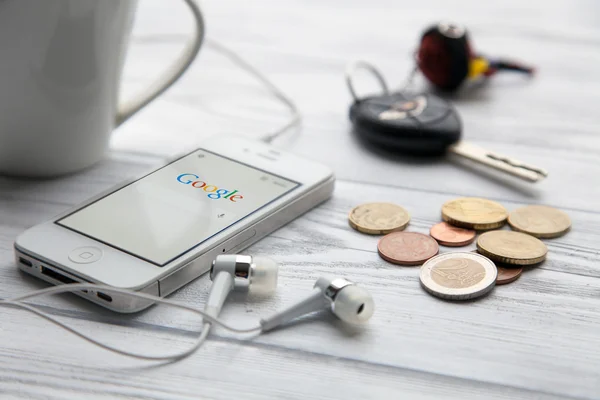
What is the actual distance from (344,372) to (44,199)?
300 mm

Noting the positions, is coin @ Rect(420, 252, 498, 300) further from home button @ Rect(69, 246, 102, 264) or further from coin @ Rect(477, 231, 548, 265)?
home button @ Rect(69, 246, 102, 264)

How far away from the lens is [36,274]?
0.50 metres

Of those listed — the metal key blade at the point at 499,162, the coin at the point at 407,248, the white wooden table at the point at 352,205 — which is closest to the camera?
the white wooden table at the point at 352,205

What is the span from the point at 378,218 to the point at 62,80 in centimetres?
27

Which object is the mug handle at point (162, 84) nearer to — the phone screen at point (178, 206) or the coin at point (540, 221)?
the phone screen at point (178, 206)

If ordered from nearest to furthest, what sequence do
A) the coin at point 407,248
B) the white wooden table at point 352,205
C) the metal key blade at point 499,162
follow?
the white wooden table at point 352,205, the coin at point 407,248, the metal key blade at point 499,162

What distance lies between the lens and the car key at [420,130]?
26.6 inches

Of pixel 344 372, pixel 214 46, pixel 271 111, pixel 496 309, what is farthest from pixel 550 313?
pixel 214 46

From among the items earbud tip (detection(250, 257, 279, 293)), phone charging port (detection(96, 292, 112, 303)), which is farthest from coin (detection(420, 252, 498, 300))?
phone charging port (detection(96, 292, 112, 303))

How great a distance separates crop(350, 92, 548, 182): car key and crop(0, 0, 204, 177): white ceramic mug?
7.1 inches

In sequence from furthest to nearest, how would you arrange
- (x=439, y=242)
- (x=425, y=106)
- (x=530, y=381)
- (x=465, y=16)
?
(x=465, y=16) → (x=425, y=106) → (x=439, y=242) → (x=530, y=381)

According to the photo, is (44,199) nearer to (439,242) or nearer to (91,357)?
(91,357)

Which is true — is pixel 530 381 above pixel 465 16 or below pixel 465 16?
below

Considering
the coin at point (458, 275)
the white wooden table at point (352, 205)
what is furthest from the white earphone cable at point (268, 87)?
the coin at point (458, 275)
